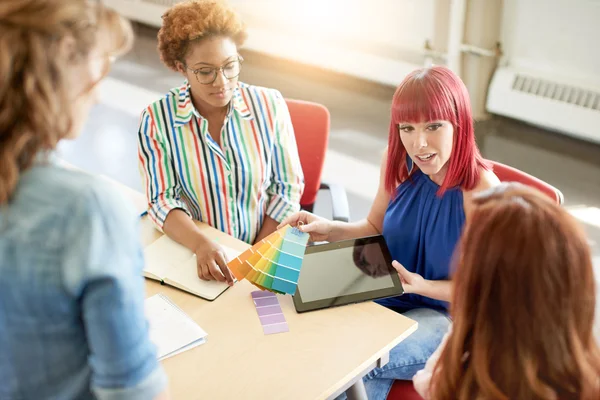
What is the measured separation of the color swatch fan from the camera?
1737mm

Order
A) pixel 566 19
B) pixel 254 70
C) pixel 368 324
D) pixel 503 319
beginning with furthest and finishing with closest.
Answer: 1. pixel 254 70
2. pixel 566 19
3. pixel 368 324
4. pixel 503 319

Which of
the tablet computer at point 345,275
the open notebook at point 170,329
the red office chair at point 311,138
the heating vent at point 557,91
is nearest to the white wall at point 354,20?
the heating vent at point 557,91

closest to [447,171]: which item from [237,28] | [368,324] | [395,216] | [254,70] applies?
[395,216]

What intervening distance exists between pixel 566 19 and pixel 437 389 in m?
3.22

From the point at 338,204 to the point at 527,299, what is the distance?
4.31ft

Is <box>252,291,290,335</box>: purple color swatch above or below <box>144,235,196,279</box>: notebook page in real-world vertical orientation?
below

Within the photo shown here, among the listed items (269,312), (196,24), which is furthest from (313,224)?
(196,24)

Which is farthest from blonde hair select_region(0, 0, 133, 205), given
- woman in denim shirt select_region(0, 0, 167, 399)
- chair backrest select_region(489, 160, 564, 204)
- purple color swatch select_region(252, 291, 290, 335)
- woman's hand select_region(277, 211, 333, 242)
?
chair backrest select_region(489, 160, 564, 204)

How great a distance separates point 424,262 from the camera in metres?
2.04

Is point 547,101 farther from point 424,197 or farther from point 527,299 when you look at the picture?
point 527,299

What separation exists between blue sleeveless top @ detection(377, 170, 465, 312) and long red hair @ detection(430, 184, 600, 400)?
0.79 m

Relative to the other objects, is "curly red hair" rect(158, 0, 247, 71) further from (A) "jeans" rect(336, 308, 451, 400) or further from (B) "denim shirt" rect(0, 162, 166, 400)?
(B) "denim shirt" rect(0, 162, 166, 400)

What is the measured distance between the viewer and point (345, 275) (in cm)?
179

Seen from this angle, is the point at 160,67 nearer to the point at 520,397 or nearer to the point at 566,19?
the point at 566,19
